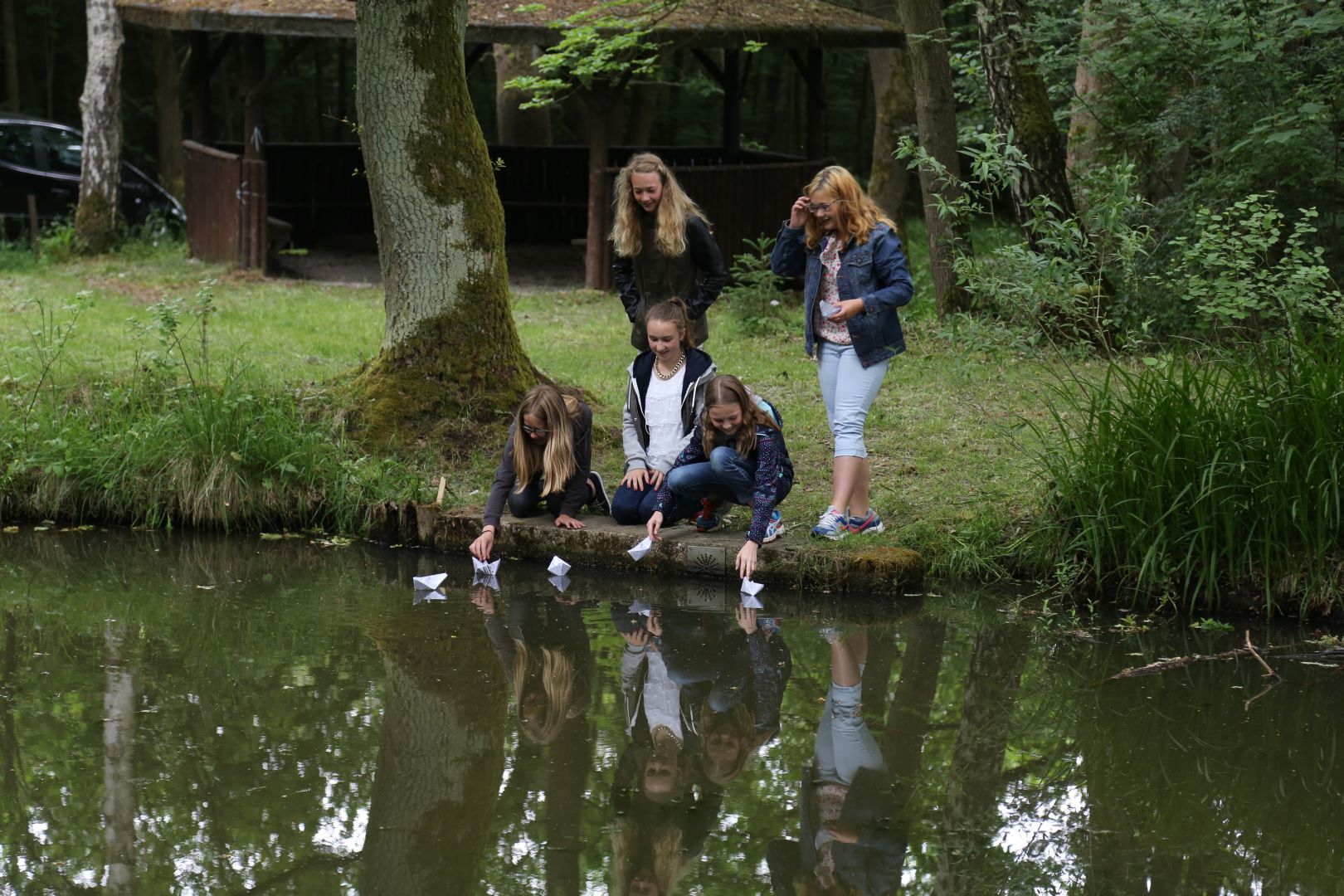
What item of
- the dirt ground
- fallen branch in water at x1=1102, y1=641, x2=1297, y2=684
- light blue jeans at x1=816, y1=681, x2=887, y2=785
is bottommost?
light blue jeans at x1=816, y1=681, x2=887, y2=785

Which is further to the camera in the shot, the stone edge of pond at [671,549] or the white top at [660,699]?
the stone edge of pond at [671,549]

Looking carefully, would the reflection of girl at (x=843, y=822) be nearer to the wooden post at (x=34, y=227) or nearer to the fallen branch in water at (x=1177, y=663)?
the fallen branch in water at (x=1177, y=663)

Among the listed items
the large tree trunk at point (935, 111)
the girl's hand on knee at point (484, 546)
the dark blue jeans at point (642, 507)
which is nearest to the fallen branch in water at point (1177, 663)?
the dark blue jeans at point (642, 507)

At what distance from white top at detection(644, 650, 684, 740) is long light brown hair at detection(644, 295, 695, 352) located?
1.68m

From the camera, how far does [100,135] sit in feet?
54.2

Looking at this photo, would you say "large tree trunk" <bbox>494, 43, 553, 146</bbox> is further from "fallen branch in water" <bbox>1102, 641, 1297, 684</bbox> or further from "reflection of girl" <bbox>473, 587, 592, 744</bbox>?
"fallen branch in water" <bbox>1102, 641, 1297, 684</bbox>

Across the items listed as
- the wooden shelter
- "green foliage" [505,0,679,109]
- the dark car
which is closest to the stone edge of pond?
"green foliage" [505,0,679,109]

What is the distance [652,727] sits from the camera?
5352 mm

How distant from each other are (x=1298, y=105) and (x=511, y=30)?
687 cm

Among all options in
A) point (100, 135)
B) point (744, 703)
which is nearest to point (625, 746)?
point (744, 703)

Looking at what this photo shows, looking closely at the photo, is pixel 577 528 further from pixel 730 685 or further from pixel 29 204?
pixel 29 204

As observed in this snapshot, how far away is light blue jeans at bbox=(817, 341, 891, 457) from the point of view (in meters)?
6.96

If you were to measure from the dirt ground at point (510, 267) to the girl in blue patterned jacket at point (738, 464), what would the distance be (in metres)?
8.38

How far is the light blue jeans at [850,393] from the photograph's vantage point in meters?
6.96
